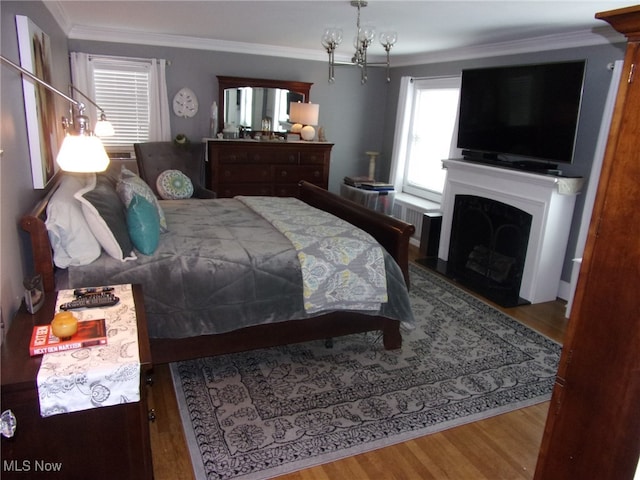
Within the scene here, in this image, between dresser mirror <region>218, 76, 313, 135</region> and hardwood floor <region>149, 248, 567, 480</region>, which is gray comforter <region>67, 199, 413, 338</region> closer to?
hardwood floor <region>149, 248, 567, 480</region>

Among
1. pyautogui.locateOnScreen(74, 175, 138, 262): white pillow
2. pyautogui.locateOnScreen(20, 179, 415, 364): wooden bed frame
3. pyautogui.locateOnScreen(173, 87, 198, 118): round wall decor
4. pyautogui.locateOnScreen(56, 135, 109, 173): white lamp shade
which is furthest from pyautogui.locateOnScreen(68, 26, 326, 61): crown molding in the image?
pyautogui.locateOnScreen(56, 135, 109, 173): white lamp shade

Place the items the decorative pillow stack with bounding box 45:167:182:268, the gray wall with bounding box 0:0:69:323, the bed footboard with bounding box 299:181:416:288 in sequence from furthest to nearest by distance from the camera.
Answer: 1. the bed footboard with bounding box 299:181:416:288
2. the decorative pillow stack with bounding box 45:167:182:268
3. the gray wall with bounding box 0:0:69:323

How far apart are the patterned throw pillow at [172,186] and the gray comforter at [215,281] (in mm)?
2037

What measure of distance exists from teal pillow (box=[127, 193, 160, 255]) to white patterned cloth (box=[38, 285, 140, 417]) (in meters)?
0.99

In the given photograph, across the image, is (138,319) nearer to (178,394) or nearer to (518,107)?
(178,394)

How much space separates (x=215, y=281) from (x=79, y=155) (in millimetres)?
1172

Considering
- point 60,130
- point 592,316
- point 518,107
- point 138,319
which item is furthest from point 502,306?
point 60,130

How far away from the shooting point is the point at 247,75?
5.70m

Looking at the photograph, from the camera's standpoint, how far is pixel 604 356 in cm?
136

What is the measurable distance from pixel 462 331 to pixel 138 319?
2481 mm

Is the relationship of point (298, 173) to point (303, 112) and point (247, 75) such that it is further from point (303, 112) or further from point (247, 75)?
point (247, 75)

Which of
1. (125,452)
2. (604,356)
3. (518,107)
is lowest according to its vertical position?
(125,452)

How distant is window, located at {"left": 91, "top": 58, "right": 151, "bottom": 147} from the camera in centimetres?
509

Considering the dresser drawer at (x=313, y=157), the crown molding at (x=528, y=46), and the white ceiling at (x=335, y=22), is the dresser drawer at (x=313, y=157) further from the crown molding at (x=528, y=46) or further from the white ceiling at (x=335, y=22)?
the crown molding at (x=528, y=46)
